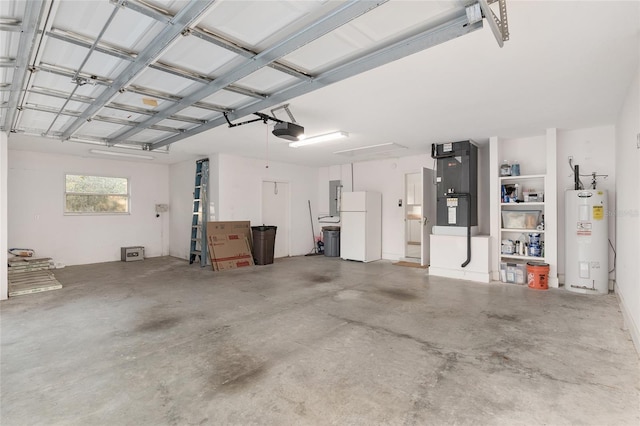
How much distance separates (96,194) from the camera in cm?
769

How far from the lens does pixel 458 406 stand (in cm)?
205

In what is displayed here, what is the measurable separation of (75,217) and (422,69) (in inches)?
324

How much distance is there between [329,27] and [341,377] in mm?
2573

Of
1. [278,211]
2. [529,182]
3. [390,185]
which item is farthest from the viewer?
[278,211]

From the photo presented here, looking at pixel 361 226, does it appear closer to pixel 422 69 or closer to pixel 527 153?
pixel 527 153

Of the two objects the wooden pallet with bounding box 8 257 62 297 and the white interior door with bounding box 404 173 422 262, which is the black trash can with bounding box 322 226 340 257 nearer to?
the white interior door with bounding box 404 173 422 262

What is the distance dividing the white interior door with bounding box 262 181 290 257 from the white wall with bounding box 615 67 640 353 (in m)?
6.51

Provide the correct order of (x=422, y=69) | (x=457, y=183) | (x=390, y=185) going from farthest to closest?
(x=390, y=185) < (x=457, y=183) < (x=422, y=69)

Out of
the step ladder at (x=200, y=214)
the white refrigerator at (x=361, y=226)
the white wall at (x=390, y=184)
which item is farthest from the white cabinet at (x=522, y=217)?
the step ladder at (x=200, y=214)

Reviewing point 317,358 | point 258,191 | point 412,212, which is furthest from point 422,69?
point 412,212

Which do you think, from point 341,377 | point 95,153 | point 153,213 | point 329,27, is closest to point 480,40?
point 329,27

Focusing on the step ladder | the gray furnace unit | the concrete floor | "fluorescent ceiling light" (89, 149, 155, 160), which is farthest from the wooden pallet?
the gray furnace unit

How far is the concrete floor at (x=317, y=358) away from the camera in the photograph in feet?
6.63

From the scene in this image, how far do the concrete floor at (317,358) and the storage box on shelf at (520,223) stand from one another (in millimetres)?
740
